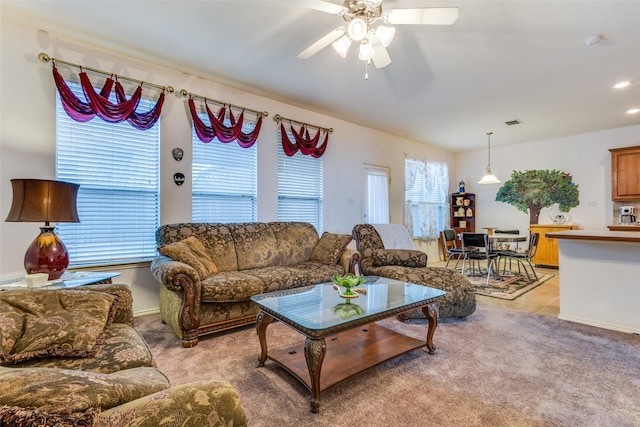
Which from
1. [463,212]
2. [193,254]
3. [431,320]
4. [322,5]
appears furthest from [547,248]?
[193,254]

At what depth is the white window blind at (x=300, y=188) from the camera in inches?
173

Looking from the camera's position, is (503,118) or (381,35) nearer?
(381,35)

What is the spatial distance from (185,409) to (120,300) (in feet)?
4.46

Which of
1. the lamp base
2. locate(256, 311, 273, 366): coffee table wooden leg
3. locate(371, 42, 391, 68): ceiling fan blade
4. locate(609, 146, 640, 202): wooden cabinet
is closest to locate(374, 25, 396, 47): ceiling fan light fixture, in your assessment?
locate(371, 42, 391, 68): ceiling fan blade

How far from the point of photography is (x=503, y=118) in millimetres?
4969

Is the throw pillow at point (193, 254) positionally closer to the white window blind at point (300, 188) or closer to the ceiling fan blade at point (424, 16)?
the white window blind at point (300, 188)

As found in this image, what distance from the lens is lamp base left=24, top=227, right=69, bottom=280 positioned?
6.98 ft

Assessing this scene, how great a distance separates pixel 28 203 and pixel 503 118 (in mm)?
6075

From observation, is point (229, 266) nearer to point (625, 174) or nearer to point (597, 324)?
point (597, 324)

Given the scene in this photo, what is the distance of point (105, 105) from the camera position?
292 centimetres

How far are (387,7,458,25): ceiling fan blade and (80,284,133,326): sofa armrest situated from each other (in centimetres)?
242

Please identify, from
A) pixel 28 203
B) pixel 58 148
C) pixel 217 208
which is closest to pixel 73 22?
pixel 58 148

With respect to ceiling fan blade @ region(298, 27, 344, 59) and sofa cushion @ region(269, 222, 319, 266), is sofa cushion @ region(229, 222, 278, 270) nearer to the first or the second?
sofa cushion @ region(269, 222, 319, 266)

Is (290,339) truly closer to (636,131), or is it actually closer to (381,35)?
(381,35)
